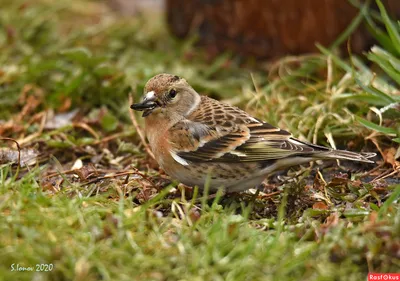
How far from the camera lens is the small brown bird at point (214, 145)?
4.54m

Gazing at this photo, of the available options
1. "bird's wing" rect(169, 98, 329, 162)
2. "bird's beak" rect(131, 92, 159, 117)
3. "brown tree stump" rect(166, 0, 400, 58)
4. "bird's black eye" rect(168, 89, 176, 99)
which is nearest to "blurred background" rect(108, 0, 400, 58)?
"brown tree stump" rect(166, 0, 400, 58)

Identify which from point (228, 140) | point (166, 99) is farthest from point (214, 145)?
point (166, 99)

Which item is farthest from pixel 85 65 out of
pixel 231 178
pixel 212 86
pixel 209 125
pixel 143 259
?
pixel 143 259

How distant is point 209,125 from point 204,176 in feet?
1.44

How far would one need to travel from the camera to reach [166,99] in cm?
487

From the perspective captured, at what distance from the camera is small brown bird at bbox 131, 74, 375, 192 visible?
4543mm

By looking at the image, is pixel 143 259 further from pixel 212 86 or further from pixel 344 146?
pixel 212 86

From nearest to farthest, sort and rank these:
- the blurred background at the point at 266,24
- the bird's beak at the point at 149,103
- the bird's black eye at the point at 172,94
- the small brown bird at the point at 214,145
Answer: the small brown bird at the point at 214,145, the bird's beak at the point at 149,103, the bird's black eye at the point at 172,94, the blurred background at the point at 266,24

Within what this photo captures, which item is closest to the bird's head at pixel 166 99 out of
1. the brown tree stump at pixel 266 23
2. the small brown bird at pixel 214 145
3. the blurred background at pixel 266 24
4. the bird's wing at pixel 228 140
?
the small brown bird at pixel 214 145

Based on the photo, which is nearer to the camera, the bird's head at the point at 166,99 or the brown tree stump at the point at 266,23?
the bird's head at the point at 166,99

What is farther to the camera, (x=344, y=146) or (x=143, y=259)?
(x=344, y=146)

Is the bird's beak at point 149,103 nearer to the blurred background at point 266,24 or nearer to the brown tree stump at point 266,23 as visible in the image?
the blurred background at point 266,24

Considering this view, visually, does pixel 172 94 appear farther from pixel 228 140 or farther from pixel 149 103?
pixel 228 140

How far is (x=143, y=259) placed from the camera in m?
3.46
